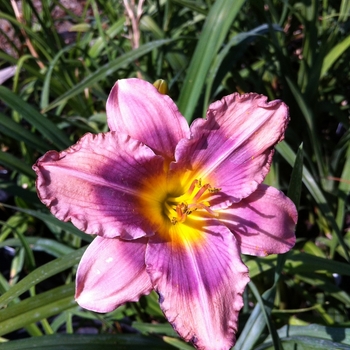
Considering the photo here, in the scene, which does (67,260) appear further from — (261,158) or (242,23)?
(242,23)

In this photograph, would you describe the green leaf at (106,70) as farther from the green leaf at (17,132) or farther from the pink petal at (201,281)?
the pink petal at (201,281)

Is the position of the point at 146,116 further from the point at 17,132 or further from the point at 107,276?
the point at 17,132

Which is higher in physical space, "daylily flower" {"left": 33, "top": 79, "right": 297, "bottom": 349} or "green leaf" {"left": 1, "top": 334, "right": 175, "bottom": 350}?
"daylily flower" {"left": 33, "top": 79, "right": 297, "bottom": 349}

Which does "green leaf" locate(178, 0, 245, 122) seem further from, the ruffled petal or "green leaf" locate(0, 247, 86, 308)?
"green leaf" locate(0, 247, 86, 308)

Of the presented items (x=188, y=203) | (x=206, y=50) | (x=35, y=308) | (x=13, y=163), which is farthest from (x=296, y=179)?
(x=13, y=163)

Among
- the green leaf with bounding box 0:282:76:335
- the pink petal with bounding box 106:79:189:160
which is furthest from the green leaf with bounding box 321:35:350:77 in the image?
the green leaf with bounding box 0:282:76:335

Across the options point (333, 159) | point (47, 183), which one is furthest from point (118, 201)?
point (333, 159)

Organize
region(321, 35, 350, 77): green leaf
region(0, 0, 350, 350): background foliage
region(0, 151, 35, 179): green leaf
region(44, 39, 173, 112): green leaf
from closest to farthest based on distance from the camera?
region(0, 0, 350, 350): background foliage < region(0, 151, 35, 179): green leaf < region(44, 39, 173, 112): green leaf < region(321, 35, 350, 77): green leaf
